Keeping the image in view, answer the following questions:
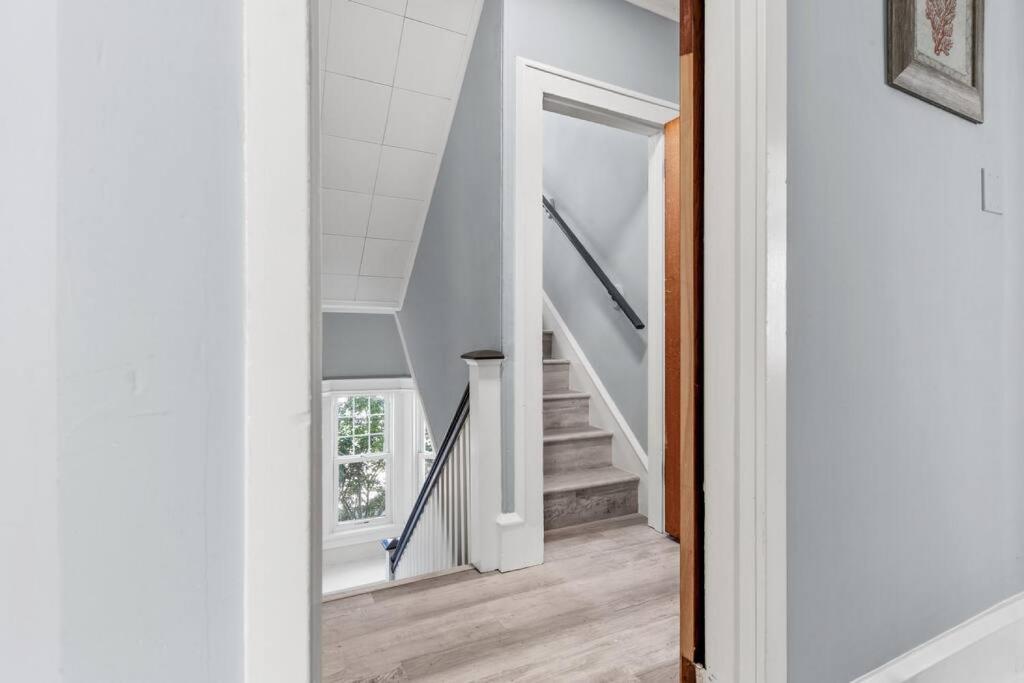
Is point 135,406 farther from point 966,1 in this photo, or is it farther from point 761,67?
point 966,1

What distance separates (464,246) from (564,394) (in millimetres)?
1127

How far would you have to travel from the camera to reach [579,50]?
2.20 meters

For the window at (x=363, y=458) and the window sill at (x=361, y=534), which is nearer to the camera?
the window sill at (x=361, y=534)

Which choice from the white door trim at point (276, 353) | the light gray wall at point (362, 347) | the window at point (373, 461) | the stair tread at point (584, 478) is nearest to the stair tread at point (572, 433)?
the stair tread at point (584, 478)

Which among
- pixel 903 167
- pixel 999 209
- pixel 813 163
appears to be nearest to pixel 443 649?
pixel 813 163

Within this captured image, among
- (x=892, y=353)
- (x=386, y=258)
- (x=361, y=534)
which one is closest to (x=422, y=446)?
(x=361, y=534)

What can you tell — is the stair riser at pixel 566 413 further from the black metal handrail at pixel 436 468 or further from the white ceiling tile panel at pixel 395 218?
the white ceiling tile panel at pixel 395 218

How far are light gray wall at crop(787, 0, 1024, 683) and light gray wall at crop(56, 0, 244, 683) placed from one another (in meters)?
0.93

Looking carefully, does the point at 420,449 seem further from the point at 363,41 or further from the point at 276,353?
the point at 276,353

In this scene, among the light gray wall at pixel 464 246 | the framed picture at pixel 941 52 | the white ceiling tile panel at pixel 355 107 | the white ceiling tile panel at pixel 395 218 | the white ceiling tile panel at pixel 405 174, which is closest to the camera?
the framed picture at pixel 941 52

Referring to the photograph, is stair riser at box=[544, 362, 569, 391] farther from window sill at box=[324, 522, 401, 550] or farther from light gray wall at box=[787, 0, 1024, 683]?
window sill at box=[324, 522, 401, 550]

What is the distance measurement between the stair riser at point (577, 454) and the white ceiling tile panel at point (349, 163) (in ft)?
6.15

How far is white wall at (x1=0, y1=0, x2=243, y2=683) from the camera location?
1.44ft

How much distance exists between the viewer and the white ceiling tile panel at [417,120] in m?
2.70
